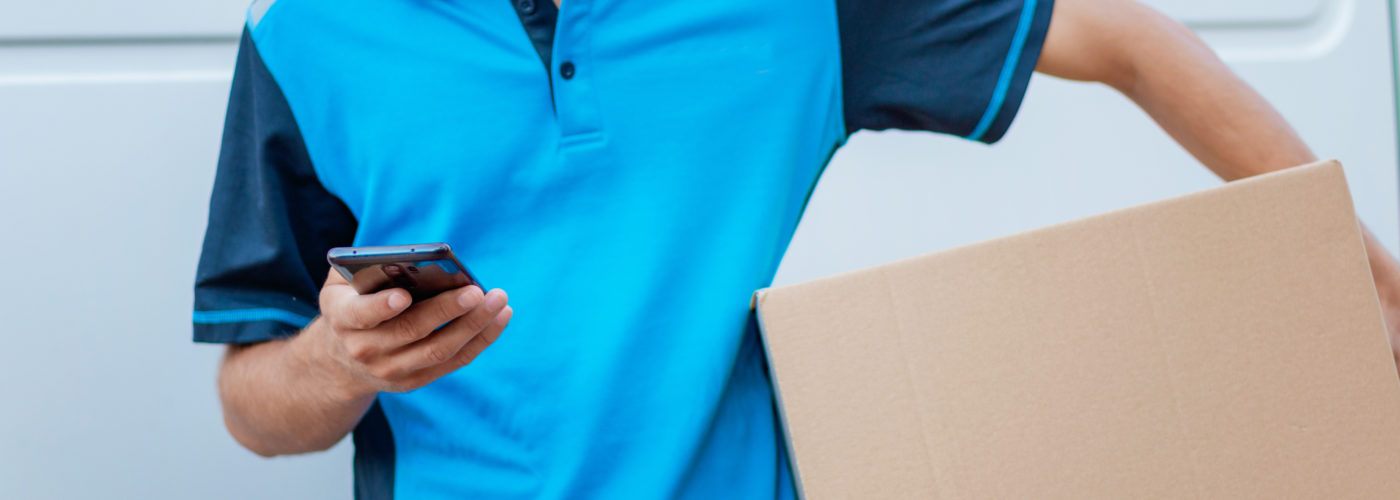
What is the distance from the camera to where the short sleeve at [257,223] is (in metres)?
0.66

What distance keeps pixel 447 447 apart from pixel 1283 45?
1.12m

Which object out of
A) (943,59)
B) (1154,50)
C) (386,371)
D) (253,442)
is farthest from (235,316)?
(1154,50)

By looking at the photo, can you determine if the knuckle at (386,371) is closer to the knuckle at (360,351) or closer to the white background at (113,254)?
the knuckle at (360,351)

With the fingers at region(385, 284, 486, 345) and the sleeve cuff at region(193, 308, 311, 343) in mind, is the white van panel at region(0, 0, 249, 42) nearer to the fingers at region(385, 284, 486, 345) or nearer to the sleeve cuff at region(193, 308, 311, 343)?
the sleeve cuff at region(193, 308, 311, 343)

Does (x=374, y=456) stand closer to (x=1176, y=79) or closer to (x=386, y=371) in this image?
(x=386, y=371)

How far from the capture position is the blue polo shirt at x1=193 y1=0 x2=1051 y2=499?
64cm

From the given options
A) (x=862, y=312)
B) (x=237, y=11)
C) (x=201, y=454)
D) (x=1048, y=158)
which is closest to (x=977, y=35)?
(x=862, y=312)

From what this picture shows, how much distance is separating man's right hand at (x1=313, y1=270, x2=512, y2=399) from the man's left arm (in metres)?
0.45

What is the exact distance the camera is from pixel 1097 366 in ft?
1.62

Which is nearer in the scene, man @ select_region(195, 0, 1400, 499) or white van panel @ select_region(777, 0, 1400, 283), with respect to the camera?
man @ select_region(195, 0, 1400, 499)

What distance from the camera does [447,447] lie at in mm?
672

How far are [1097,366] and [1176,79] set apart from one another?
0.25 meters

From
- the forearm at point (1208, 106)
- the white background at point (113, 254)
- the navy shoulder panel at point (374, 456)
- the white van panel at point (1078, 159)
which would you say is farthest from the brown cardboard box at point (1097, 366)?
the white background at point (113, 254)

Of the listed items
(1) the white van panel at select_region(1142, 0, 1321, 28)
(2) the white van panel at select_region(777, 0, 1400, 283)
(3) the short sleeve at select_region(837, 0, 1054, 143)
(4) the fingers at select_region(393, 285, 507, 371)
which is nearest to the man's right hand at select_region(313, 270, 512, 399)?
(4) the fingers at select_region(393, 285, 507, 371)
